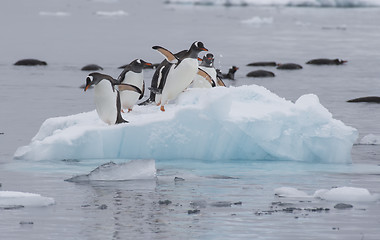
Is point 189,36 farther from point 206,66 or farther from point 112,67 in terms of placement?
point 206,66

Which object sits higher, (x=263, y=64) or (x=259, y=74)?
(x=263, y=64)

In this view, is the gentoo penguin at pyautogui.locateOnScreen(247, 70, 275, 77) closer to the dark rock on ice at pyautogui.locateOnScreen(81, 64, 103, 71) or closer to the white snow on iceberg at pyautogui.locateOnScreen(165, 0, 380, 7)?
the dark rock on ice at pyautogui.locateOnScreen(81, 64, 103, 71)

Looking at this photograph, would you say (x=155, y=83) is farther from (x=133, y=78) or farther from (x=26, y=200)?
(x=26, y=200)

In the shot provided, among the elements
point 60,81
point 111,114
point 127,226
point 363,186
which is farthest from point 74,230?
point 60,81

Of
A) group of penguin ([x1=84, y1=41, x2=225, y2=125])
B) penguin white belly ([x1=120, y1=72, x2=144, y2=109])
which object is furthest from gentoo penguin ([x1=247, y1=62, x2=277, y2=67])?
penguin white belly ([x1=120, y1=72, x2=144, y2=109])

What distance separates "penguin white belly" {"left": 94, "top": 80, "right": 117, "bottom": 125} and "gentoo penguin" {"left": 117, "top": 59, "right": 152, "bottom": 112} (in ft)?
1.49

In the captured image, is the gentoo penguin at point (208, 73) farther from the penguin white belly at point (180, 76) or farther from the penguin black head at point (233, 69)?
the penguin black head at point (233, 69)

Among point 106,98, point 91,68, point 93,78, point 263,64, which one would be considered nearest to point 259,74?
point 263,64

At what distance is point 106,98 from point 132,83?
3.92ft

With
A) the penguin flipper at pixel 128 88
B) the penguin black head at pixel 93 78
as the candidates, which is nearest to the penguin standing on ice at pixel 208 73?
the penguin flipper at pixel 128 88

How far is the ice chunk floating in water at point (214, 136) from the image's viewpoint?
35.3 feet

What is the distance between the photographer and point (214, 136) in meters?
10.9

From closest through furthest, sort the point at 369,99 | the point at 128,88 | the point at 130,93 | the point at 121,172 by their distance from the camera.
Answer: the point at 121,172
the point at 128,88
the point at 130,93
the point at 369,99

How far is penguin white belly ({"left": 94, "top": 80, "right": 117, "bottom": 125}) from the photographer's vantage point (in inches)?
439
